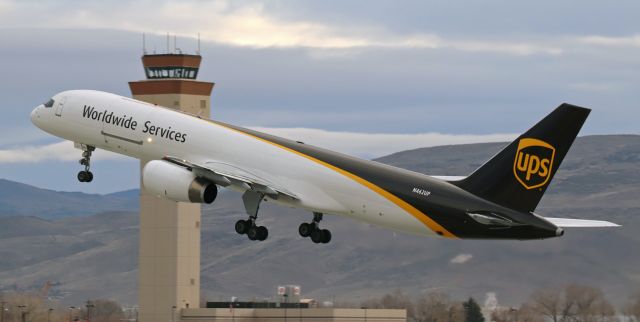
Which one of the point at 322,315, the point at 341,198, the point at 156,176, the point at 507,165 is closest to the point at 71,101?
the point at 156,176

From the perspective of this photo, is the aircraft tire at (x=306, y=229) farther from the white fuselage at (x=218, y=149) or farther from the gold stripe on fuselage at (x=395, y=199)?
the gold stripe on fuselage at (x=395, y=199)

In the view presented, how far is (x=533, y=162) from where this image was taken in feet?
255

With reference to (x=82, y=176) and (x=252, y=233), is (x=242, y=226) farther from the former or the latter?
(x=82, y=176)

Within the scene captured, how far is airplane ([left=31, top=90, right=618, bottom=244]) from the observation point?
3095 inches

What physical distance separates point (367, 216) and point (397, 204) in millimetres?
2418

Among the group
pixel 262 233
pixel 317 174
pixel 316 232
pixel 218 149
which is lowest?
pixel 262 233

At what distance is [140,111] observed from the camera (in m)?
92.7

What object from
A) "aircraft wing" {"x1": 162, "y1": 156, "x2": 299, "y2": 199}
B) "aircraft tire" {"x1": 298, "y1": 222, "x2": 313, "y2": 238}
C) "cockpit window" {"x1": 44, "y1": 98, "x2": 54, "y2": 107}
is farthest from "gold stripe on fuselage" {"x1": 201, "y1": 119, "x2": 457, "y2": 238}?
"cockpit window" {"x1": 44, "y1": 98, "x2": 54, "y2": 107}

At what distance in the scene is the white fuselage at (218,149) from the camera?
85375mm

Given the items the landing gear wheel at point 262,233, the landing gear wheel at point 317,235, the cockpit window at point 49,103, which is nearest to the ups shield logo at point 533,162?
the landing gear wheel at point 317,235

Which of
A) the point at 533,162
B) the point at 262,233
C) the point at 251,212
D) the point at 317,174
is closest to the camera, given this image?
the point at 533,162

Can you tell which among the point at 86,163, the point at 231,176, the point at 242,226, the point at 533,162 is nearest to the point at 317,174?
the point at 231,176

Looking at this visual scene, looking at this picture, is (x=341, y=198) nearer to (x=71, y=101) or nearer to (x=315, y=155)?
(x=315, y=155)

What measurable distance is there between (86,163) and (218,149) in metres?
14.5
